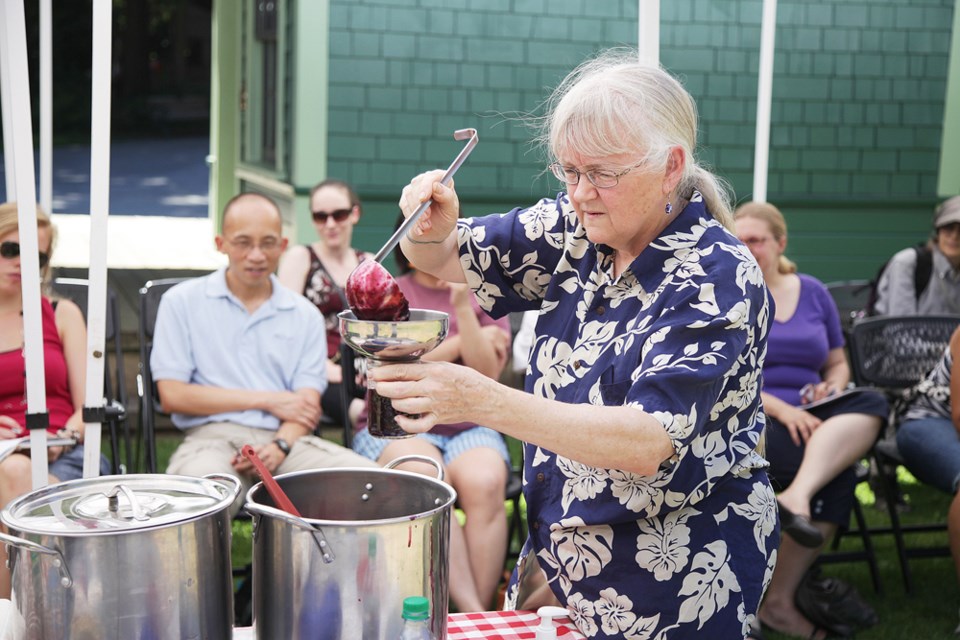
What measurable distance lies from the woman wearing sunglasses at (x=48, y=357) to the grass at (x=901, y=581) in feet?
3.08

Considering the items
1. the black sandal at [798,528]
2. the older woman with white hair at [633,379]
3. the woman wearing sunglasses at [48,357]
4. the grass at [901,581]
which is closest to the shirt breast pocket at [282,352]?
the woman wearing sunglasses at [48,357]

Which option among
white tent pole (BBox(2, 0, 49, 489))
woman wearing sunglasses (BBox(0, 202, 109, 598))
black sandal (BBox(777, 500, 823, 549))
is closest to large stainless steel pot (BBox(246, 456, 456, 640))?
white tent pole (BBox(2, 0, 49, 489))

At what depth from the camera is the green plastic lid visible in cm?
163

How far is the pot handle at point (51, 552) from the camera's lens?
152 centimetres

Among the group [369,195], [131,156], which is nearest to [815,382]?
[369,195]

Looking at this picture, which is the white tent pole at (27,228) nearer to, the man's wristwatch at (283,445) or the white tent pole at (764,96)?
the man's wristwatch at (283,445)

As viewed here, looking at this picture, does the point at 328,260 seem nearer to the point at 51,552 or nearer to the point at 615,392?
the point at 615,392

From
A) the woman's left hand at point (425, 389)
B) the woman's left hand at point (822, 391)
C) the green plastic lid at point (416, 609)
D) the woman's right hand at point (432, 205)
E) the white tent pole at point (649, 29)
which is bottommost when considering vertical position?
the woman's left hand at point (822, 391)

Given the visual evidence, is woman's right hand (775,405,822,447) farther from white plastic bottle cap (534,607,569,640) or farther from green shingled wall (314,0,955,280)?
green shingled wall (314,0,955,280)

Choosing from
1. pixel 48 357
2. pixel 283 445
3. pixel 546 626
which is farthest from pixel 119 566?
pixel 48 357

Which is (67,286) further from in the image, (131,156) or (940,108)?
(131,156)

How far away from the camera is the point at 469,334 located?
13.9ft

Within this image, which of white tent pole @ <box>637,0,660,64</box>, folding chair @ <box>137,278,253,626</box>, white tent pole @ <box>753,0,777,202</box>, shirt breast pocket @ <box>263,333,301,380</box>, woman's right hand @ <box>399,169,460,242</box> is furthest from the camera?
white tent pole @ <box>753,0,777,202</box>

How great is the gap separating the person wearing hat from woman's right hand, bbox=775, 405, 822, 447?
1.60m
